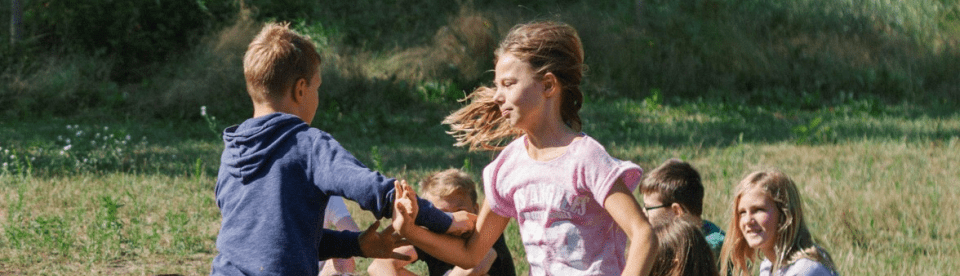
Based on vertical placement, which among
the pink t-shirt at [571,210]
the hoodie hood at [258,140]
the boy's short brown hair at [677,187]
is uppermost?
the hoodie hood at [258,140]

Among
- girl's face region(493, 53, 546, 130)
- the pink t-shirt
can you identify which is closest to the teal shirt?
the pink t-shirt

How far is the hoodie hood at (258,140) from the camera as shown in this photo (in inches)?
123

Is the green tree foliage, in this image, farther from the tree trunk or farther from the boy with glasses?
the boy with glasses

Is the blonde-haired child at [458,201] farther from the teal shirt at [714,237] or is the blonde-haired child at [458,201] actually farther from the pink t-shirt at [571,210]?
the pink t-shirt at [571,210]

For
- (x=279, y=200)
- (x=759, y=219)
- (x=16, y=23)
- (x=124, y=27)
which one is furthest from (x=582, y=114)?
(x=279, y=200)

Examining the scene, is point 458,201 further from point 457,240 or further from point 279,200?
point 279,200

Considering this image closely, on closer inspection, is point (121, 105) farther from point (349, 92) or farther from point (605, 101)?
point (605, 101)

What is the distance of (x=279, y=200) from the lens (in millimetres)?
3053

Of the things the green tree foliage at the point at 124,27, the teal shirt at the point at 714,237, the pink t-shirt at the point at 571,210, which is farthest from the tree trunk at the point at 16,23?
the pink t-shirt at the point at 571,210

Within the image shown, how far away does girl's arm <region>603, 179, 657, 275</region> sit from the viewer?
2844mm

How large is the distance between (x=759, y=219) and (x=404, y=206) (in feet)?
4.51

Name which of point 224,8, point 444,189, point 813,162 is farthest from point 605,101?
point 444,189

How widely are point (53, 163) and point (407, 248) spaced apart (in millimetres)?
5242

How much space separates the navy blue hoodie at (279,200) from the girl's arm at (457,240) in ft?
0.12
